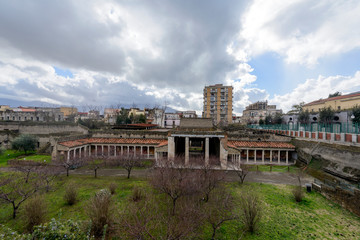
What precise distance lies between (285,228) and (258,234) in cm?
229

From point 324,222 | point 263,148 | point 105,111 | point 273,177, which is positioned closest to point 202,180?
point 324,222

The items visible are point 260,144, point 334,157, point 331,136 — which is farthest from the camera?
point 260,144

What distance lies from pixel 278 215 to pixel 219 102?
64.1 meters

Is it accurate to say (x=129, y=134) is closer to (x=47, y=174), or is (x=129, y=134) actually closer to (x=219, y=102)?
(x=47, y=174)

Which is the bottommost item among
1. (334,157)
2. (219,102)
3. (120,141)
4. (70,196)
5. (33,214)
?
(70,196)

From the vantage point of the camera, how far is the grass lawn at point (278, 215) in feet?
31.0

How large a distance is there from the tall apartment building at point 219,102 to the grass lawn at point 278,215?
189 feet

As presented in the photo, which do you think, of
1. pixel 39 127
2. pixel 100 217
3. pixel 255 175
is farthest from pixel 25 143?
pixel 255 175

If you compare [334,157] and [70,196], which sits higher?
[334,157]

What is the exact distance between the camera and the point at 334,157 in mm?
18906

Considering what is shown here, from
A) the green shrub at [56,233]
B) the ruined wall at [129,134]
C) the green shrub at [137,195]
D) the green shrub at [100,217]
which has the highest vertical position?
the ruined wall at [129,134]

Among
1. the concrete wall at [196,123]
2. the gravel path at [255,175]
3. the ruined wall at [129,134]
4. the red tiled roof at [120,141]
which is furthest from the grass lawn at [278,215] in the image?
the concrete wall at [196,123]

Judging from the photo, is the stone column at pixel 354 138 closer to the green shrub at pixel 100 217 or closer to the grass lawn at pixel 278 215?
the grass lawn at pixel 278 215

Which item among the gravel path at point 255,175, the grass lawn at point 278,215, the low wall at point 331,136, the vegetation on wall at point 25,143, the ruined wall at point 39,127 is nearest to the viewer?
the grass lawn at point 278,215
